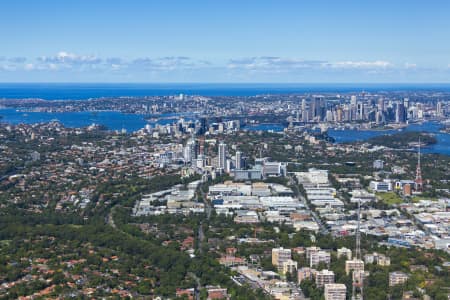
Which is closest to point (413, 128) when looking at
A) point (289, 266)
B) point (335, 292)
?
point (289, 266)

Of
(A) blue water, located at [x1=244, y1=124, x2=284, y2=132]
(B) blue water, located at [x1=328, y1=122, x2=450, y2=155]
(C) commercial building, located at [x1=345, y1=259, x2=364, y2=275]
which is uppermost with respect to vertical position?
(C) commercial building, located at [x1=345, y1=259, x2=364, y2=275]

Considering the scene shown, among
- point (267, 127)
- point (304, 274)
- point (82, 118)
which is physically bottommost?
point (267, 127)

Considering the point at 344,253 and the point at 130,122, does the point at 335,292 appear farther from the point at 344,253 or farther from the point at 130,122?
the point at 130,122

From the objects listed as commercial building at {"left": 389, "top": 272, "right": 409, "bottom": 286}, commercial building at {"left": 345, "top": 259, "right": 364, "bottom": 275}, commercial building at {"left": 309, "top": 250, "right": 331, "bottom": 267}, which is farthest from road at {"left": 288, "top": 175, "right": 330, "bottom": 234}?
commercial building at {"left": 389, "top": 272, "right": 409, "bottom": 286}

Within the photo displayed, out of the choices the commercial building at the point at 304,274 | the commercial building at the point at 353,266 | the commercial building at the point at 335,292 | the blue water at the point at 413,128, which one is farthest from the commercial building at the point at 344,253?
the blue water at the point at 413,128

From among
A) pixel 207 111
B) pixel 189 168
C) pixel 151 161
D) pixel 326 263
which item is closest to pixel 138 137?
pixel 151 161

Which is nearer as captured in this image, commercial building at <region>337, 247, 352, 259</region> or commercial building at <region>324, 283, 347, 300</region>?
commercial building at <region>324, 283, 347, 300</region>

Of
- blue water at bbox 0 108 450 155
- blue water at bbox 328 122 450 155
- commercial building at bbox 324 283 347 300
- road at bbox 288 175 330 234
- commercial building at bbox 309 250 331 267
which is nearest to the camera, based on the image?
commercial building at bbox 324 283 347 300

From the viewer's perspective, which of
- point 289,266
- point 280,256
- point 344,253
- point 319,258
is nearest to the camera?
point 289,266

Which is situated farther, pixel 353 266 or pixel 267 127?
pixel 267 127

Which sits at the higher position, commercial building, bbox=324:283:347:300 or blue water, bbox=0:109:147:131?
blue water, bbox=0:109:147:131

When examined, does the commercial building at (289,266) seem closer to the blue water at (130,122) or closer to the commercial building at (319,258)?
the commercial building at (319,258)

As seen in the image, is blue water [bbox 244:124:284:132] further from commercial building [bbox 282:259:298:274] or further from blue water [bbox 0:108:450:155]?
commercial building [bbox 282:259:298:274]
